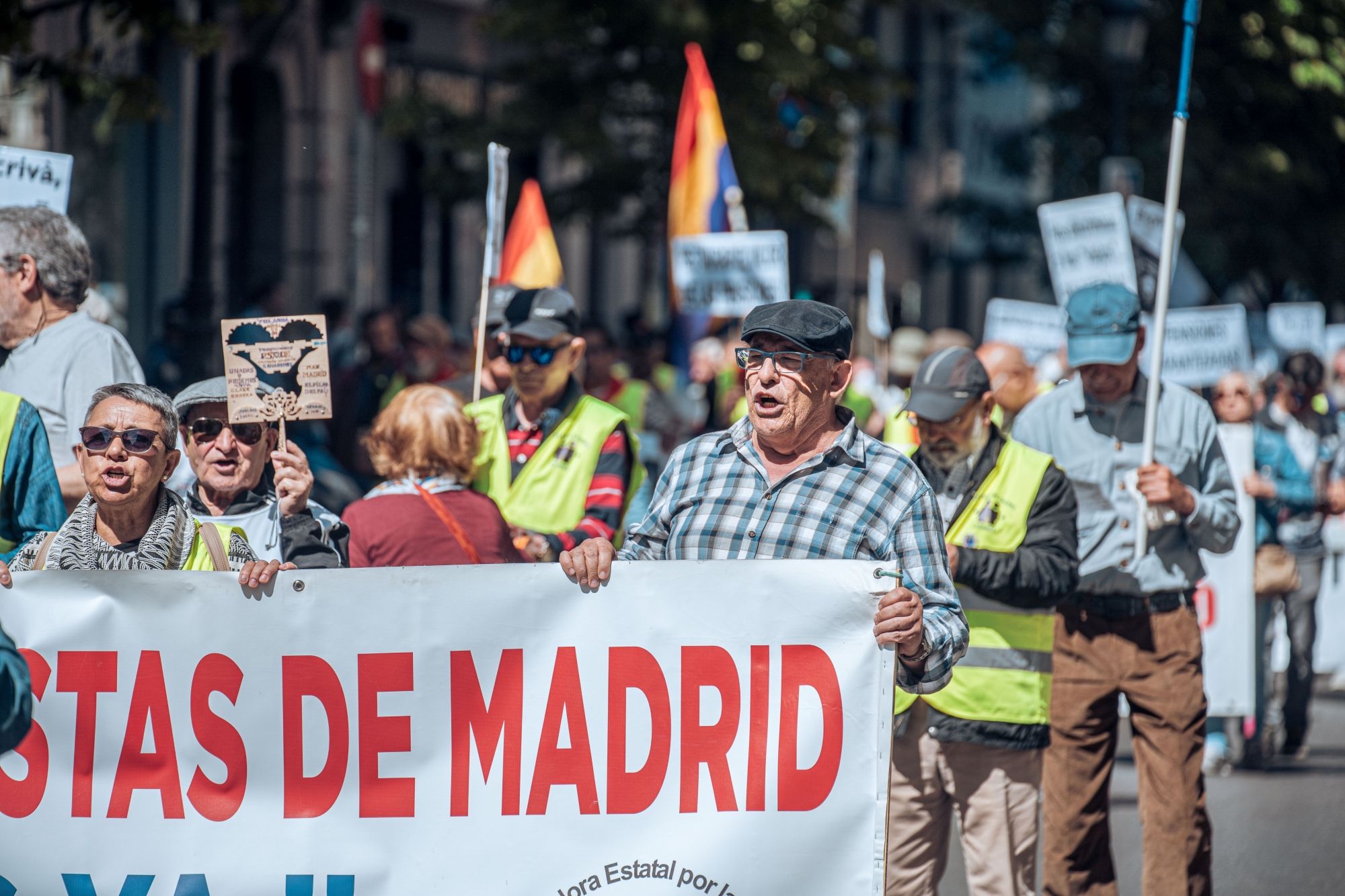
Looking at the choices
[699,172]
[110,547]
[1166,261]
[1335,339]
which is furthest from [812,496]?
[1335,339]

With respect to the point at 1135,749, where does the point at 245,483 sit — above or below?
above

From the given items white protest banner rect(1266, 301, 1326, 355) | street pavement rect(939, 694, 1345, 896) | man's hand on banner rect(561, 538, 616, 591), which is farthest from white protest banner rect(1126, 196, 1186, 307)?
white protest banner rect(1266, 301, 1326, 355)

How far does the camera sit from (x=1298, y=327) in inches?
665

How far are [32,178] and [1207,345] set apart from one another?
6125mm

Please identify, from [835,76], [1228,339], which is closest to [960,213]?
[835,76]

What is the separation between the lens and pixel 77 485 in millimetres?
5496

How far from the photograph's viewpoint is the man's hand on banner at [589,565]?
448 centimetres

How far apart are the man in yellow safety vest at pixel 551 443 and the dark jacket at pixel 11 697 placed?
8.70 feet

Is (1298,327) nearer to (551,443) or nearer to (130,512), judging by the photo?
(551,443)

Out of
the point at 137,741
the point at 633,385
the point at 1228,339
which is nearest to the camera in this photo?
the point at 137,741

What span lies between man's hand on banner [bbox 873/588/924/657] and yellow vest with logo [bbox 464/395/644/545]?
189 cm

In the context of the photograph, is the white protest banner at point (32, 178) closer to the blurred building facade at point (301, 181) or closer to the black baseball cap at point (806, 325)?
the black baseball cap at point (806, 325)

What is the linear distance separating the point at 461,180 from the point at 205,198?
6816 mm

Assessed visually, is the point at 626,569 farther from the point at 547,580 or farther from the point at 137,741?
the point at 137,741
